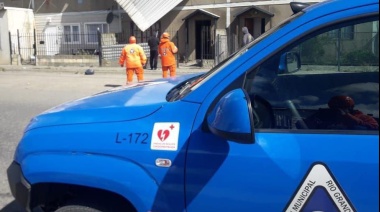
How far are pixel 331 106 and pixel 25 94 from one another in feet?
36.9

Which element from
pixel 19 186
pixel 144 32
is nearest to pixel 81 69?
pixel 144 32

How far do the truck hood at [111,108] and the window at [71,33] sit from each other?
90.6ft

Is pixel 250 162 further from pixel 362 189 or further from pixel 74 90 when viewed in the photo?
pixel 74 90

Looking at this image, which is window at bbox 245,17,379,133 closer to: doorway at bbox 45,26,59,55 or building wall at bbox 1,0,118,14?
building wall at bbox 1,0,118,14

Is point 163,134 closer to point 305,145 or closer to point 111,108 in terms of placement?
point 111,108

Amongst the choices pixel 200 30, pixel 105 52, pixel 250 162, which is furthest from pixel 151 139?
pixel 200 30

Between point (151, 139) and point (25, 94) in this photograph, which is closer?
point (151, 139)

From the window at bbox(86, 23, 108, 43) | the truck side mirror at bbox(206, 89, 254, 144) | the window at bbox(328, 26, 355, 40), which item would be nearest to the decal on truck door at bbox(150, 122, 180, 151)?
the truck side mirror at bbox(206, 89, 254, 144)

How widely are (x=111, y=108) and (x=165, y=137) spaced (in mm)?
457

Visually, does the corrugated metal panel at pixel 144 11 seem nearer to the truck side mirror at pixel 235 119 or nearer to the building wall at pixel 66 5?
the building wall at pixel 66 5

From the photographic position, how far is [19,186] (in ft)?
8.36

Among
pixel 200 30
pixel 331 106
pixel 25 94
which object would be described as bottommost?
pixel 25 94

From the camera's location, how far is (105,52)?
76.4 ft

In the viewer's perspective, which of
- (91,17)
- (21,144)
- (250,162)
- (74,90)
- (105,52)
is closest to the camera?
(250,162)
